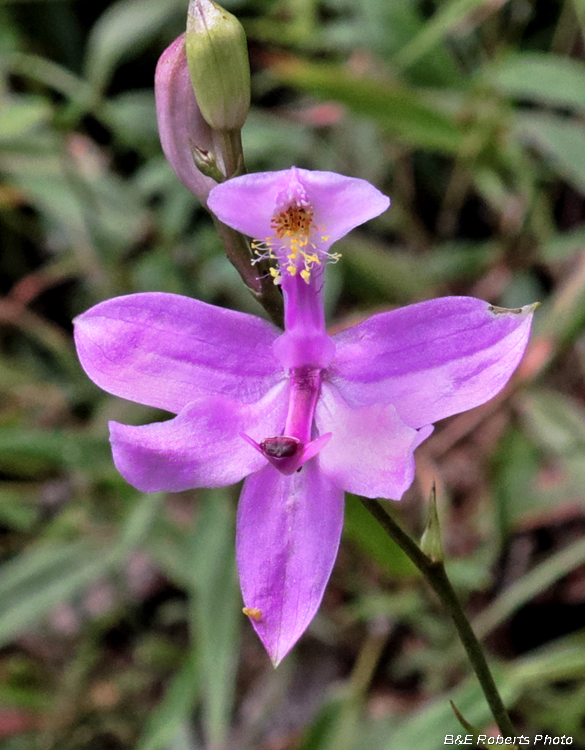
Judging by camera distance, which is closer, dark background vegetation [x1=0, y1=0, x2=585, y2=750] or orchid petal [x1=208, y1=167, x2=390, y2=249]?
orchid petal [x1=208, y1=167, x2=390, y2=249]

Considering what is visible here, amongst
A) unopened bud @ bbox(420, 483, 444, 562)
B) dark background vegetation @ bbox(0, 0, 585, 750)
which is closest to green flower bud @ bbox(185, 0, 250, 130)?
unopened bud @ bbox(420, 483, 444, 562)

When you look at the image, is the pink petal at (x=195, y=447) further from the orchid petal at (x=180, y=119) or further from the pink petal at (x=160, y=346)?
the orchid petal at (x=180, y=119)

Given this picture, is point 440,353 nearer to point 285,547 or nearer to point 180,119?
point 285,547

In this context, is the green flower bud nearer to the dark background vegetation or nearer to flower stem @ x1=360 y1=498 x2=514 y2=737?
flower stem @ x1=360 y1=498 x2=514 y2=737

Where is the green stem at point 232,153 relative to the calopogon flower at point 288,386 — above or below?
above

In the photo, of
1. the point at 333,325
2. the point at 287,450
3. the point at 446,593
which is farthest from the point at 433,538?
the point at 333,325

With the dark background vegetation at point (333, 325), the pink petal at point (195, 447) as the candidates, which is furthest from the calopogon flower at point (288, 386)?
the dark background vegetation at point (333, 325)
